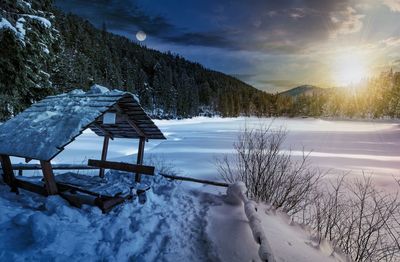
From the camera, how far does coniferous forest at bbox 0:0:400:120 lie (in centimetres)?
1075

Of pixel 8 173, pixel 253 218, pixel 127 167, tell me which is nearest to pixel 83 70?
pixel 8 173

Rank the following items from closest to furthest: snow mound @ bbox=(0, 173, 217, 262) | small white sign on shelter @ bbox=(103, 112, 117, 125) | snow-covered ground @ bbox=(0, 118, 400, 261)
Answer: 1. snow mound @ bbox=(0, 173, 217, 262)
2. snow-covered ground @ bbox=(0, 118, 400, 261)
3. small white sign on shelter @ bbox=(103, 112, 117, 125)

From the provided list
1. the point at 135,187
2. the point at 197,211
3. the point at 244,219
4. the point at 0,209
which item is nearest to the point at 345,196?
the point at 244,219

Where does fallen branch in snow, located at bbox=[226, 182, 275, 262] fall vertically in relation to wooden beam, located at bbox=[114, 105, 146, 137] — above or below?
below

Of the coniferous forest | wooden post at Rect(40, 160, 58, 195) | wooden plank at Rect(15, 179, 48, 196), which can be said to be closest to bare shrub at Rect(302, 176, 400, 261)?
wooden post at Rect(40, 160, 58, 195)

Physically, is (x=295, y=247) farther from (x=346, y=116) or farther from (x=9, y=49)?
(x=346, y=116)

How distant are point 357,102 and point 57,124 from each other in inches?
5194

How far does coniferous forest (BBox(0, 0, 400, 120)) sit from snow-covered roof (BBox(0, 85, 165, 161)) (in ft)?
14.1

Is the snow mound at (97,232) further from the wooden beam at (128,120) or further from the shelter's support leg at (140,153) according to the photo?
the wooden beam at (128,120)

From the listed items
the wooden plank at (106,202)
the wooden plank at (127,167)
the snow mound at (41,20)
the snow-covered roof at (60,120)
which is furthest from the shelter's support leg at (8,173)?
the snow mound at (41,20)

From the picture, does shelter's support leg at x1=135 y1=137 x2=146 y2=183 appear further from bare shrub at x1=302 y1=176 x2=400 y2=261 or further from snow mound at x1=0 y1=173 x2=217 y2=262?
bare shrub at x1=302 y1=176 x2=400 y2=261

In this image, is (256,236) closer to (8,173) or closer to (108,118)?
(108,118)

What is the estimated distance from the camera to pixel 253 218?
6.25 metres

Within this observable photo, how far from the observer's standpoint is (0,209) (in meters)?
5.69
